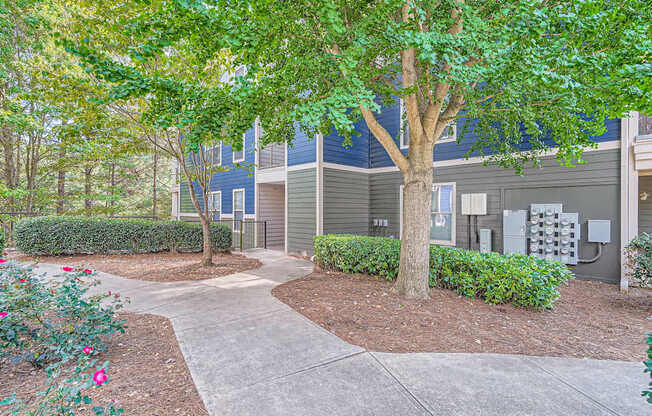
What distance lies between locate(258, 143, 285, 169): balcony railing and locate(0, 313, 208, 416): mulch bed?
8069 millimetres

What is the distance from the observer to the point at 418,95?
4.81 metres

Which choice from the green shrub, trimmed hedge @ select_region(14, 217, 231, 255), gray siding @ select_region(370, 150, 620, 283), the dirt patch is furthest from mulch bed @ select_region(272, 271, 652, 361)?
trimmed hedge @ select_region(14, 217, 231, 255)

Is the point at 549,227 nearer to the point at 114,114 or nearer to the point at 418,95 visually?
the point at 418,95

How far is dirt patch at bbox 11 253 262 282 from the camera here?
6305 millimetres

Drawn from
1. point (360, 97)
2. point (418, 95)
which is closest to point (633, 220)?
point (418, 95)

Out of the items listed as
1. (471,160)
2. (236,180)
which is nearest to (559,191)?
(471,160)

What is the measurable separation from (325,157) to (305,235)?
2.41 m

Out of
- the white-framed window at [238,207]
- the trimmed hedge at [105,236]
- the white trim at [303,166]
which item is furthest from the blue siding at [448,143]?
the trimmed hedge at [105,236]

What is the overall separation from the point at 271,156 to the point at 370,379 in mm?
9342

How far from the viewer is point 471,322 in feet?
11.9

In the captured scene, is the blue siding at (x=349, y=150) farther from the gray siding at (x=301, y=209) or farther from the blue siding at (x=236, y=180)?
the blue siding at (x=236, y=180)

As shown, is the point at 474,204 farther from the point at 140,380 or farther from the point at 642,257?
the point at 140,380

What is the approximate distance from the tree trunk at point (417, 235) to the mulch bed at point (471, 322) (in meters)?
0.23

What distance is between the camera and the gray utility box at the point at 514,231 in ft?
22.6
